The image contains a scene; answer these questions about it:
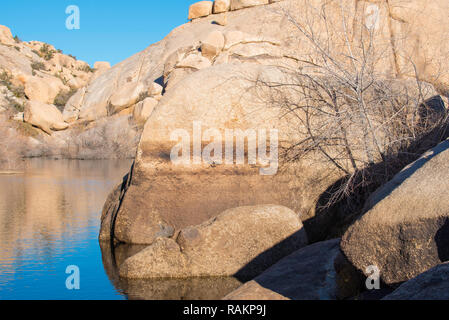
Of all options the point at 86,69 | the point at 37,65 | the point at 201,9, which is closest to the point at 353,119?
the point at 201,9

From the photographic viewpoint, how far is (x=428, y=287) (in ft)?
11.1

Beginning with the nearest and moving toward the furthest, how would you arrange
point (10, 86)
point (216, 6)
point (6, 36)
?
1. point (216, 6)
2. point (10, 86)
3. point (6, 36)

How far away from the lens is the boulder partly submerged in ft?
20.9

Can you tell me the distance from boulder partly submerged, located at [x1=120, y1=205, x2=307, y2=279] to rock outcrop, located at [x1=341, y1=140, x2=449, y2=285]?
89.1 inches

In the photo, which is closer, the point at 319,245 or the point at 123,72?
the point at 319,245

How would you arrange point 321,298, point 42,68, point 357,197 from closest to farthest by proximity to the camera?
point 321,298
point 357,197
point 42,68

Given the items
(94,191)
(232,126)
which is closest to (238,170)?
(232,126)

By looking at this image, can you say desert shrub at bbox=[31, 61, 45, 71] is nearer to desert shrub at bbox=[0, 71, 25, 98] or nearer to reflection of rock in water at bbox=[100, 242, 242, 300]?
desert shrub at bbox=[0, 71, 25, 98]

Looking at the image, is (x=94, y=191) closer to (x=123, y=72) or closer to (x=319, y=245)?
(x=319, y=245)

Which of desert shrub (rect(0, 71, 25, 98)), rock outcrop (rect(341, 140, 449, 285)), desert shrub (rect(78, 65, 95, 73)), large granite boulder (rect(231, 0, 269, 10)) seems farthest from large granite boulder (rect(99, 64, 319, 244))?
desert shrub (rect(78, 65, 95, 73))

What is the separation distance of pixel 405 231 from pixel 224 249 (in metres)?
2.84

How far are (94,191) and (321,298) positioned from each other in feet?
32.6

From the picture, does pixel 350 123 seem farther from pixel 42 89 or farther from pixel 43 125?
pixel 42 89
